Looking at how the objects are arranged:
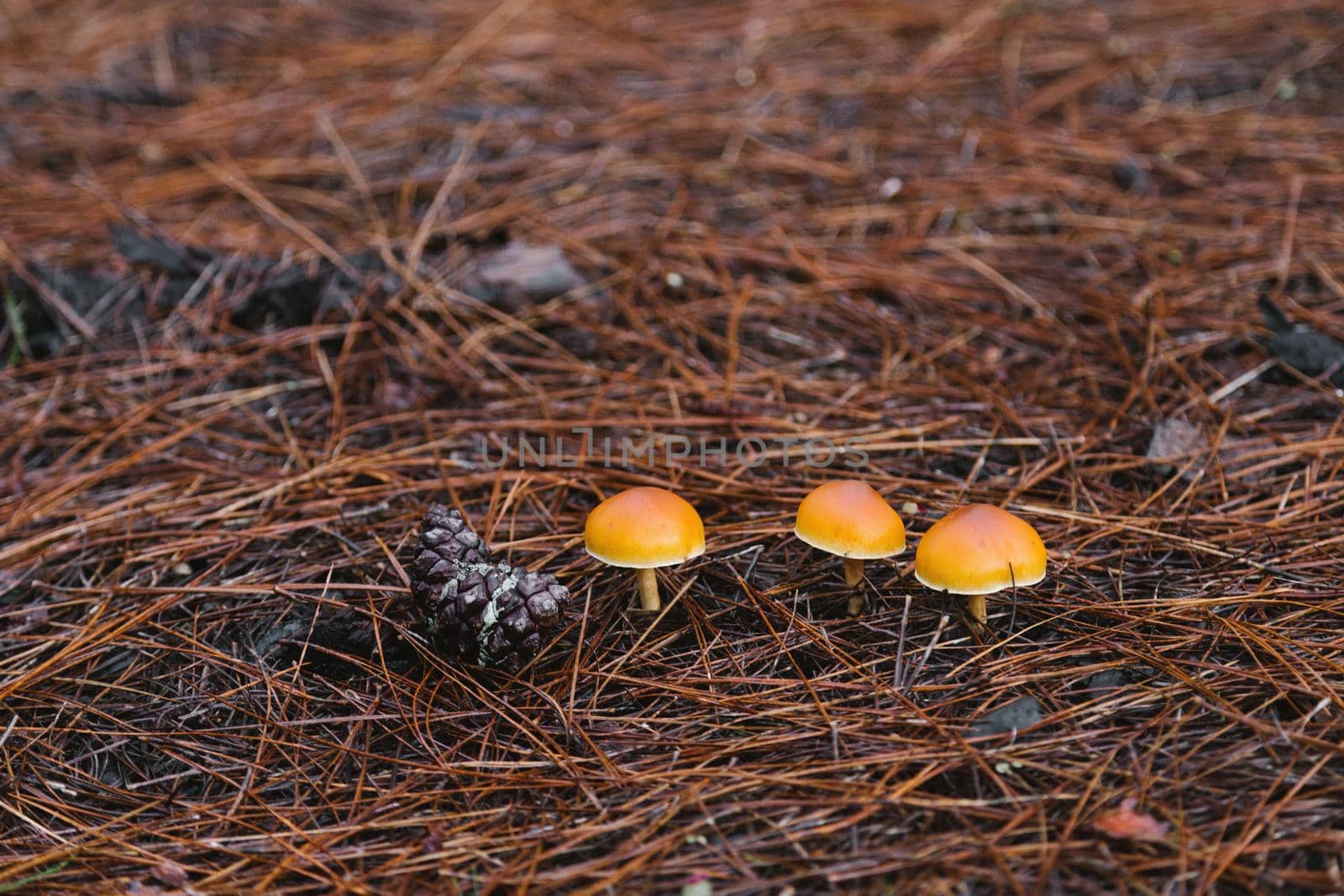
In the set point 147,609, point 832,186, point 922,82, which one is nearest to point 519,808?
point 147,609

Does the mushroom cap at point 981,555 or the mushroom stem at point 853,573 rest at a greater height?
the mushroom stem at point 853,573

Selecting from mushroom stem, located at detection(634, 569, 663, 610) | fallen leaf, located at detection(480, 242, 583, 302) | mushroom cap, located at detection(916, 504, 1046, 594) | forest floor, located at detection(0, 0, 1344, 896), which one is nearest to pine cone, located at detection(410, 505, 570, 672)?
forest floor, located at detection(0, 0, 1344, 896)

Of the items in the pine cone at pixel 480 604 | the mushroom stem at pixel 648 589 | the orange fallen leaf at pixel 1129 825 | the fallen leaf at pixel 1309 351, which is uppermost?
the fallen leaf at pixel 1309 351

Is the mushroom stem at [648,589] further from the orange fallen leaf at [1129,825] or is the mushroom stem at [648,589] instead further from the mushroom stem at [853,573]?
the orange fallen leaf at [1129,825]

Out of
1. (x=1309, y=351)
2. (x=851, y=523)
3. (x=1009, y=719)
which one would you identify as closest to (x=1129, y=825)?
(x=1009, y=719)

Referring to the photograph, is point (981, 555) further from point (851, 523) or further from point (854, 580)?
point (854, 580)

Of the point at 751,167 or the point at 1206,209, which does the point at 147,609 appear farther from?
the point at 1206,209

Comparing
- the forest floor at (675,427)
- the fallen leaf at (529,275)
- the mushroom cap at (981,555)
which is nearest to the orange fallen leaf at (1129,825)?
the forest floor at (675,427)
